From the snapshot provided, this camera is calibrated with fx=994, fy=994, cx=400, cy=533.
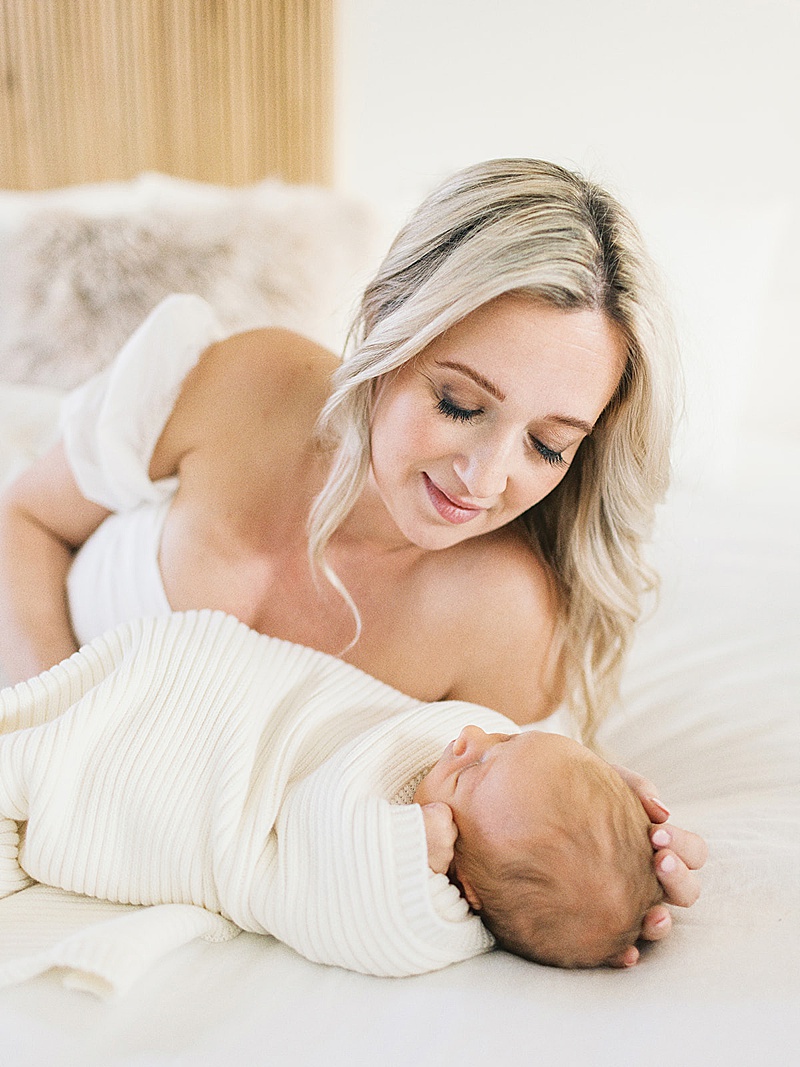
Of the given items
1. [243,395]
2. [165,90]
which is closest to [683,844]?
[243,395]

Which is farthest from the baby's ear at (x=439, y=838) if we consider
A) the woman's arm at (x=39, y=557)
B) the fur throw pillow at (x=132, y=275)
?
the fur throw pillow at (x=132, y=275)

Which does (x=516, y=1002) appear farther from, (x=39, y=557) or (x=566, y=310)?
(x=39, y=557)

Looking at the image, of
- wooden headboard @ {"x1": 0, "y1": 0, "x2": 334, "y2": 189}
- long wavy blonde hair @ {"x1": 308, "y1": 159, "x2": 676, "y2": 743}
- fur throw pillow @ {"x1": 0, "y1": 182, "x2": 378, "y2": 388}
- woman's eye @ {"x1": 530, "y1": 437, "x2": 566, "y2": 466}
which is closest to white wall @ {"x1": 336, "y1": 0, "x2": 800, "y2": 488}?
wooden headboard @ {"x1": 0, "y1": 0, "x2": 334, "y2": 189}

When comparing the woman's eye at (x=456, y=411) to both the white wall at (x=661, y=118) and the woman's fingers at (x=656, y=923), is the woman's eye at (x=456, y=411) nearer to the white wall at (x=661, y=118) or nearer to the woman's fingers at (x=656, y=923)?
the woman's fingers at (x=656, y=923)

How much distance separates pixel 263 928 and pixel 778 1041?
48cm

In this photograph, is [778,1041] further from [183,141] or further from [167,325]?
[183,141]

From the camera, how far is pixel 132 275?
93.0 inches

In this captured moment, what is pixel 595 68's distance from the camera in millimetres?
2826

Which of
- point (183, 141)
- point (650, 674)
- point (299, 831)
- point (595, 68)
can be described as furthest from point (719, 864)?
point (183, 141)

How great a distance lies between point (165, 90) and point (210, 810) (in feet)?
9.10

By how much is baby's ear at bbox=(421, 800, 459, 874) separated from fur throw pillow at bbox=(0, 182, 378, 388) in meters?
1.59

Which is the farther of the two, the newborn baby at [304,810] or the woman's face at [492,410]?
the woman's face at [492,410]

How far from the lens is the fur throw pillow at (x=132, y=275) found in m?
2.36

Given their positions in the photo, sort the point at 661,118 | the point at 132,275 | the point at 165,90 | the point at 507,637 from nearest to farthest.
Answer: the point at 507,637 < the point at 132,275 < the point at 661,118 < the point at 165,90
